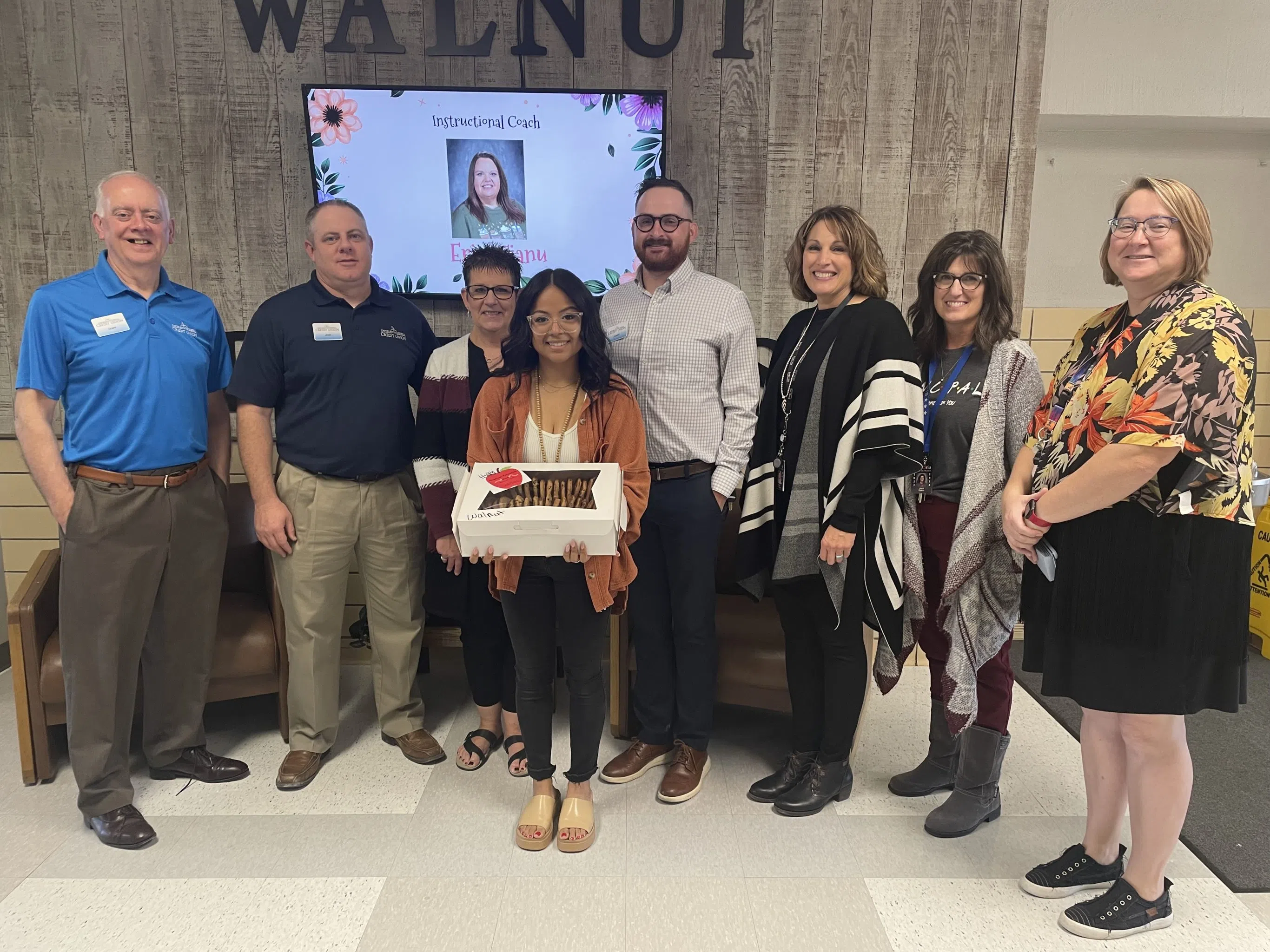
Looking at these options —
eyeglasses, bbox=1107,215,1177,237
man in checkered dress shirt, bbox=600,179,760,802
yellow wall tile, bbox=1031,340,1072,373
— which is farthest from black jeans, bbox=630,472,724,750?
yellow wall tile, bbox=1031,340,1072,373

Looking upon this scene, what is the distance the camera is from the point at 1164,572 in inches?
64.4

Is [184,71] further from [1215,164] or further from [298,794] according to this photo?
[1215,164]

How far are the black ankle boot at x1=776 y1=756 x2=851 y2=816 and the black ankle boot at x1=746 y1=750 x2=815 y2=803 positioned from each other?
0.08 feet

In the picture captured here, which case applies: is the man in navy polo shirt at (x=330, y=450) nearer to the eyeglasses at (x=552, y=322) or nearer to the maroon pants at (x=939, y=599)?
the eyeglasses at (x=552, y=322)

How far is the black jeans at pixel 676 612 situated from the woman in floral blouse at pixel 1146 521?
801mm

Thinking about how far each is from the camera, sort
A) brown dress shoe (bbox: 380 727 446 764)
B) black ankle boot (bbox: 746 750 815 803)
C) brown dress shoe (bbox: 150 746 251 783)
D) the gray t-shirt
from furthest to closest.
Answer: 1. brown dress shoe (bbox: 380 727 446 764)
2. brown dress shoe (bbox: 150 746 251 783)
3. black ankle boot (bbox: 746 750 815 803)
4. the gray t-shirt

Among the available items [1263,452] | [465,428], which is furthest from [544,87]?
[1263,452]

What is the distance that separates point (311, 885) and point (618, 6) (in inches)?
123

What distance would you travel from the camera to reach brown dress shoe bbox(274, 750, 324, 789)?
244cm

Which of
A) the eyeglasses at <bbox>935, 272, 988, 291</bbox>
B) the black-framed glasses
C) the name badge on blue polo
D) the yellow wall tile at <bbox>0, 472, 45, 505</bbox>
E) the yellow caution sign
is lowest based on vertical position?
the yellow caution sign

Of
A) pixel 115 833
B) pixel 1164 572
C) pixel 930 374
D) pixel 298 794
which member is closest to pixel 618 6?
pixel 930 374

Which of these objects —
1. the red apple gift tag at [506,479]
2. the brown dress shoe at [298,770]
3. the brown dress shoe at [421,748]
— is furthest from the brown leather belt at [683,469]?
the brown dress shoe at [298,770]

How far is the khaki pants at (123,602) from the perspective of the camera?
217 centimetres

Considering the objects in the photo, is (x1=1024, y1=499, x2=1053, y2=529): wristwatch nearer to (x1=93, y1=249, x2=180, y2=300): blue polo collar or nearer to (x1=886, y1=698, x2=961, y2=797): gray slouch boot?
(x1=886, y1=698, x2=961, y2=797): gray slouch boot
